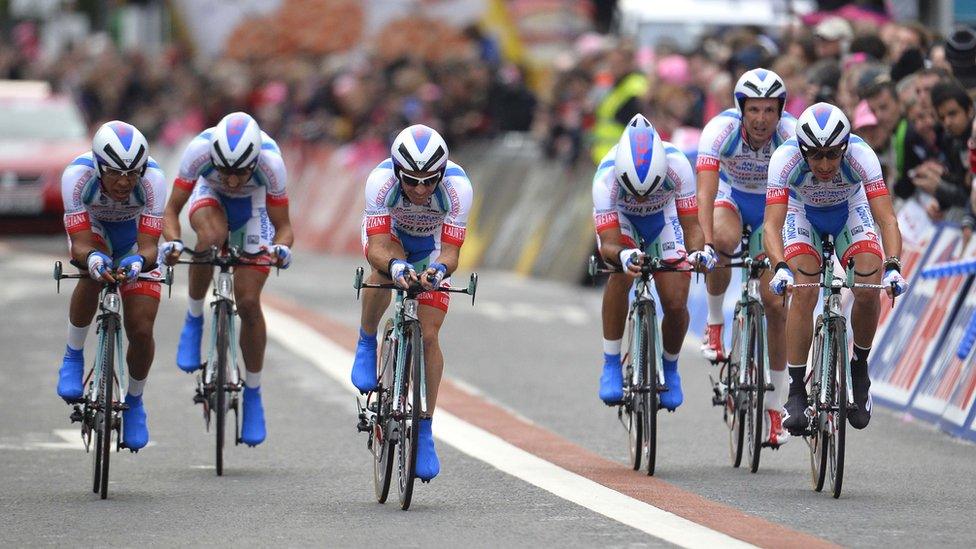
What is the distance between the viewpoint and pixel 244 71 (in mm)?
35719

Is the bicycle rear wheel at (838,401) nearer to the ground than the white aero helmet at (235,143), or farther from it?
nearer to the ground

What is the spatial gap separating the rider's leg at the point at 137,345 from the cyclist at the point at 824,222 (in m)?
3.29

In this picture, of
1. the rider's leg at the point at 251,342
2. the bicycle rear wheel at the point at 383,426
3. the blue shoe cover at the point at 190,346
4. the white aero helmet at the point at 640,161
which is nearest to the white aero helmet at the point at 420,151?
the bicycle rear wheel at the point at 383,426

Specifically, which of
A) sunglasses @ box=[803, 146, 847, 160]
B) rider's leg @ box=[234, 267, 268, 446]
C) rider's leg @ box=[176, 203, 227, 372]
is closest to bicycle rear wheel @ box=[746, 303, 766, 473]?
sunglasses @ box=[803, 146, 847, 160]

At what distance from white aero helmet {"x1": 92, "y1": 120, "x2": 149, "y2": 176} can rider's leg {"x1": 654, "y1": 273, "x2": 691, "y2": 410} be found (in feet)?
9.62

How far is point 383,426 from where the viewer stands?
10.6 m

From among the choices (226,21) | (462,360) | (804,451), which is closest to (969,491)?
(804,451)

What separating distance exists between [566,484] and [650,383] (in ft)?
2.33

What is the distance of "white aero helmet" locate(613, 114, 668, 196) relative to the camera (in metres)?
11.6

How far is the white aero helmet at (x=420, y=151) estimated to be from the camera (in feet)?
34.5

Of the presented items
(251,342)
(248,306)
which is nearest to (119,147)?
(248,306)

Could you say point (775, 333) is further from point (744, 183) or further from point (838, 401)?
point (838, 401)

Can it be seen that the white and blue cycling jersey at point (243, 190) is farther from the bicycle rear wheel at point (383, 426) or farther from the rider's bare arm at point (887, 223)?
the rider's bare arm at point (887, 223)

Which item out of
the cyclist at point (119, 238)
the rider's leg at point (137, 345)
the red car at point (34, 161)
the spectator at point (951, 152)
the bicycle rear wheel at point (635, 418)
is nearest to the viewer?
the cyclist at point (119, 238)
